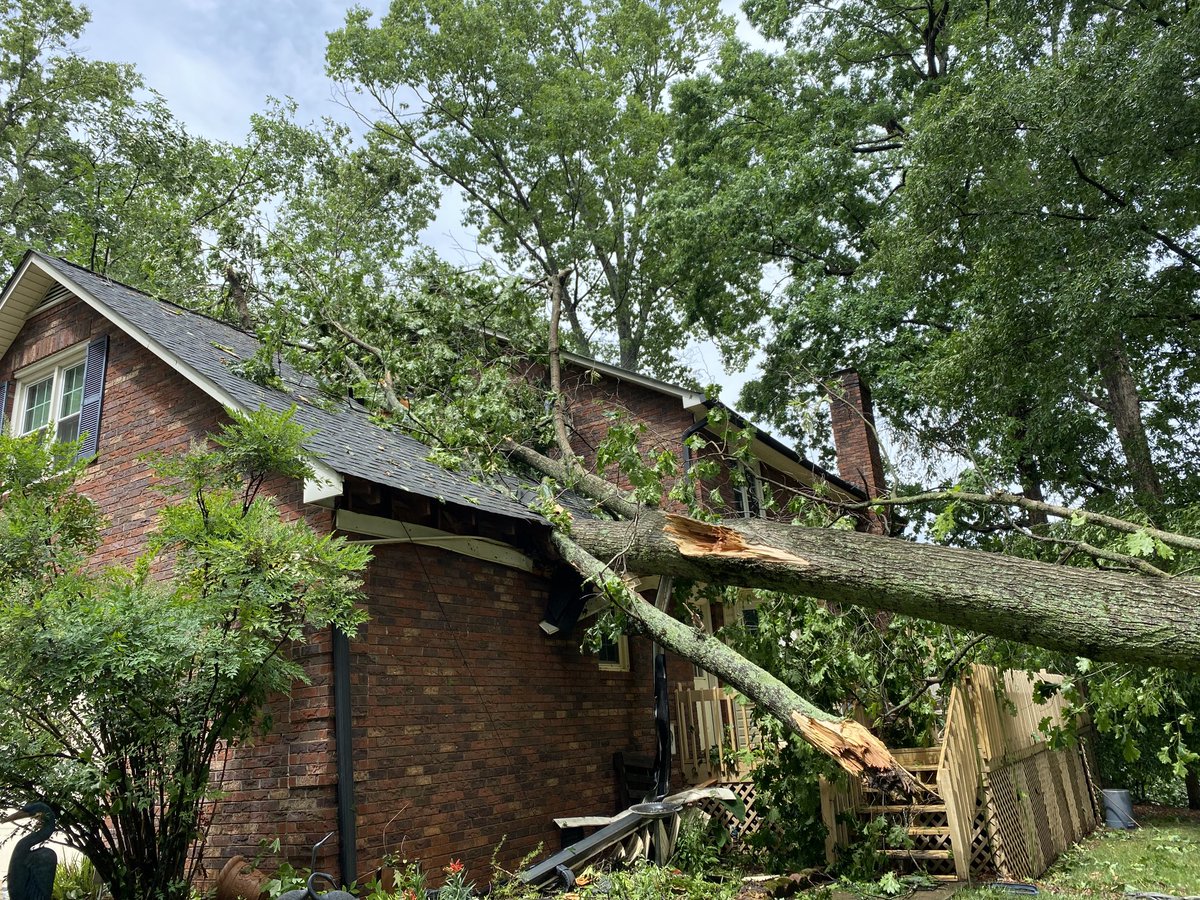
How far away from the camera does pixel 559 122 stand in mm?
24750

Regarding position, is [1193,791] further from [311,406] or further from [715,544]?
[311,406]

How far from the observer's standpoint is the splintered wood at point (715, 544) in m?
5.77

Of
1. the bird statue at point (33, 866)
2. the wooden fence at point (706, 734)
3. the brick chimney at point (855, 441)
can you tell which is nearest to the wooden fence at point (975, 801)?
the wooden fence at point (706, 734)

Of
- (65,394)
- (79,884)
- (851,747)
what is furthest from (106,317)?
(851,747)

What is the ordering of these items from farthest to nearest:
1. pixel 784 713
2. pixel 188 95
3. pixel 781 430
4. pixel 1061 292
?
pixel 781 430, pixel 188 95, pixel 1061 292, pixel 784 713

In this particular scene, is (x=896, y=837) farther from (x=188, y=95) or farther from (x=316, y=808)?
(x=188, y=95)

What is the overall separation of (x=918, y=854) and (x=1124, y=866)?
309 cm

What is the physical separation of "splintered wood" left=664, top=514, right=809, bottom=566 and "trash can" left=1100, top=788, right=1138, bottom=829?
10399mm

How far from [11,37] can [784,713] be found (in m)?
27.5

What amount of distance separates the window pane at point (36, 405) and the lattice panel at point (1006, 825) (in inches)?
465

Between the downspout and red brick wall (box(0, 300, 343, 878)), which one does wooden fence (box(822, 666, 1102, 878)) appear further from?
red brick wall (box(0, 300, 343, 878))

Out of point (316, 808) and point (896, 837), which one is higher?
point (316, 808)

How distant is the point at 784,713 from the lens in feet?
17.9

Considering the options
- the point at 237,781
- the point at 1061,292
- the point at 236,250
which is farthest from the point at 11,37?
the point at 1061,292
